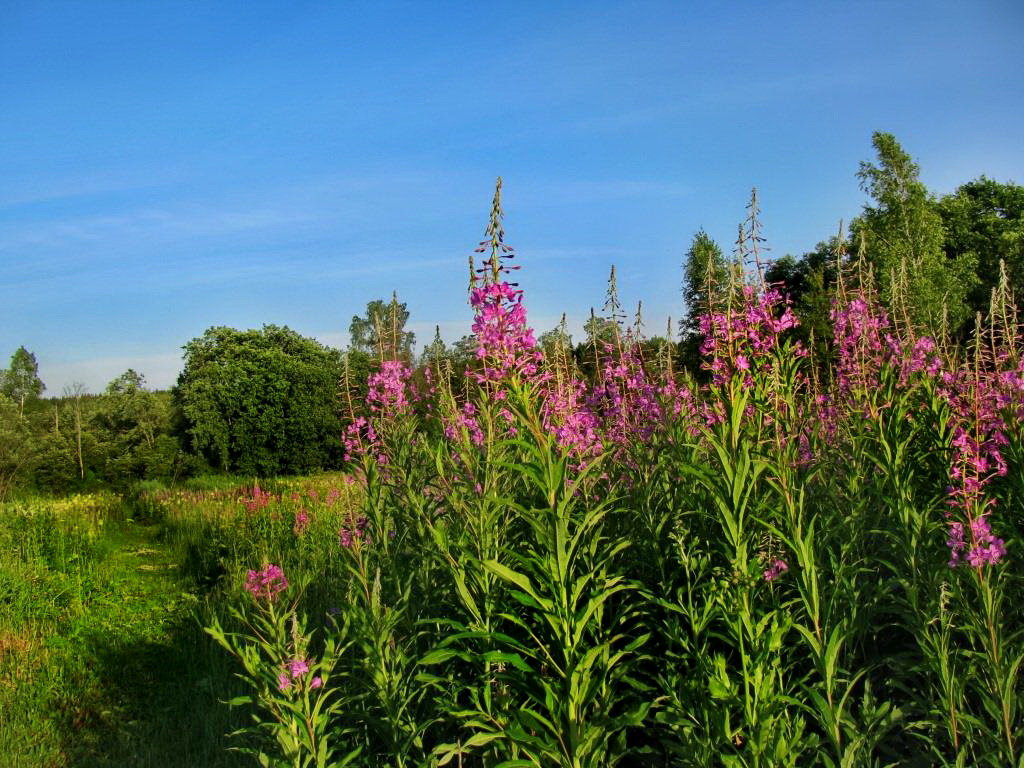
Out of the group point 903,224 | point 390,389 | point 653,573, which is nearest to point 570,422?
point 653,573

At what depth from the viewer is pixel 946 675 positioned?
275cm

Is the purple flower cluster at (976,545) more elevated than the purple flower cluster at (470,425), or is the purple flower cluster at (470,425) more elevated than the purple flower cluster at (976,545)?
the purple flower cluster at (470,425)

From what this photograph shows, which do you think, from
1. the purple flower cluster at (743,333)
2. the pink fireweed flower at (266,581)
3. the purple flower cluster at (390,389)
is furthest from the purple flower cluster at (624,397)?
the pink fireweed flower at (266,581)

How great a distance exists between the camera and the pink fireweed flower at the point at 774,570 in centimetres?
295

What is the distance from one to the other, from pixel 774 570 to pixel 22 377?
55.1 m

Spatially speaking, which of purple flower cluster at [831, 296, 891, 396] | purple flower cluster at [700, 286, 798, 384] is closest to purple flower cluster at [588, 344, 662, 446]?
purple flower cluster at [700, 286, 798, 384]

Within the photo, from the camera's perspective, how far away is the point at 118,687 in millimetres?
7086

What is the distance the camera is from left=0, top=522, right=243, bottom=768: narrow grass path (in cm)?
580

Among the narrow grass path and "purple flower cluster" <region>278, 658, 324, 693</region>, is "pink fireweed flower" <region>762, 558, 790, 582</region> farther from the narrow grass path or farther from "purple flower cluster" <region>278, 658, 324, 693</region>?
the narrow grass path

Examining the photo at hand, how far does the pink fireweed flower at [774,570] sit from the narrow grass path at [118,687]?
Answer: 413cm

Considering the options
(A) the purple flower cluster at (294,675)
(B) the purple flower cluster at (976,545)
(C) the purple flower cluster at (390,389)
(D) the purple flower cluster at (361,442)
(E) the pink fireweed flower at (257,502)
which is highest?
(C) the purple flower cluster at (390,389)

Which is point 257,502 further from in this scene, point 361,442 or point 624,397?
point 624,397

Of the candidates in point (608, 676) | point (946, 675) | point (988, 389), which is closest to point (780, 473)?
point (946, 675)

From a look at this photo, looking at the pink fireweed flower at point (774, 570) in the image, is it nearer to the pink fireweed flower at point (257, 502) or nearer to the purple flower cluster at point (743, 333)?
the purple flower cluster at point (743, 333)
